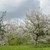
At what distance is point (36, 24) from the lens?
46375mm

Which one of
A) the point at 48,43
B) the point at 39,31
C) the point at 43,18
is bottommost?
the point at 48,43

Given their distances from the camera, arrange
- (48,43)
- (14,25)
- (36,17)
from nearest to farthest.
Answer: (36,17)
(48,43)
(14,25)

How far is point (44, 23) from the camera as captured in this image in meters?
46.9

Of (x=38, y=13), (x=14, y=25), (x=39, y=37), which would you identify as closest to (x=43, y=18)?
(x=38, y=13)

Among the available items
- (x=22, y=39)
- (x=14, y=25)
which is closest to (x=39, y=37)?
(x=22, y=39)

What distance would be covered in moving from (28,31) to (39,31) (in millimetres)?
3010

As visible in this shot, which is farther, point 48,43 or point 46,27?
point 48,43

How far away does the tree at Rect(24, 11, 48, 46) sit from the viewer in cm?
4590

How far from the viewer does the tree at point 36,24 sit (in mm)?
45900

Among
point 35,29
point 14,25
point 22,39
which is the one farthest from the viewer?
point 14,25

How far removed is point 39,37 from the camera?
1865 inches

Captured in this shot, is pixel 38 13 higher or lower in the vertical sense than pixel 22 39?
higher

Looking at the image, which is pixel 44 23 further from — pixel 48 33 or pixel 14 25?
pixel 14 25

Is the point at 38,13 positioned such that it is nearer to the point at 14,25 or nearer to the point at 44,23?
the point at 44,23
